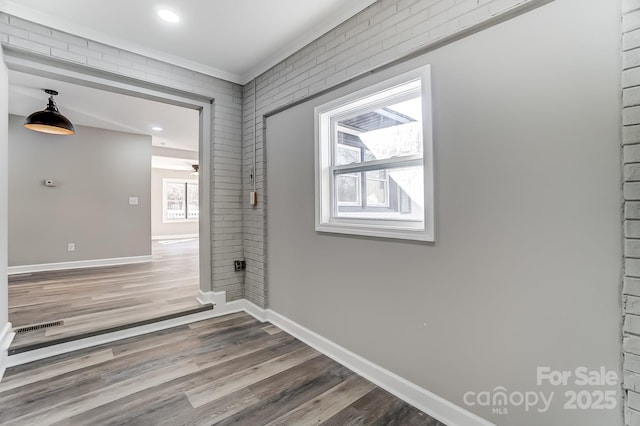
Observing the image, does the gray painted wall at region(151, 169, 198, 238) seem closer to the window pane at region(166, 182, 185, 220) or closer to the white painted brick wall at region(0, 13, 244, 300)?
the window pane at region(166, 182, 185, 220)

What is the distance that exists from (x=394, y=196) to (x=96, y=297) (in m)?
3.93

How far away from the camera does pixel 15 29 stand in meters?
Answer: 2.29

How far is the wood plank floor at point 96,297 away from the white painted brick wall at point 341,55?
103cm

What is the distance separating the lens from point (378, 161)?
2.18m

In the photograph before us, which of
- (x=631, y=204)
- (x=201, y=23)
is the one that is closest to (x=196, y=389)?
(x=631, y=204)

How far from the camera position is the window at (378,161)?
1.89 m

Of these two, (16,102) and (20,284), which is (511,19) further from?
(20,284)

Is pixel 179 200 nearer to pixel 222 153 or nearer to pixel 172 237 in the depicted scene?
pixel 172 237

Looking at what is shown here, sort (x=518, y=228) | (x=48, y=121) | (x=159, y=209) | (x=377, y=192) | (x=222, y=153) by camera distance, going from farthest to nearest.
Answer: (x=159, y=209) < (x=48, y=121) < (x=222, y=153) < (x=377, y=192) < (x=518, y=228)

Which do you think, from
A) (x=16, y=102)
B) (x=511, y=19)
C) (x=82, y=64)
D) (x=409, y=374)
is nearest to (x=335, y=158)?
(x=511, y=19)

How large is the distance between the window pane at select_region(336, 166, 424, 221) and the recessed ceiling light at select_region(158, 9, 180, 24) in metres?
1.99

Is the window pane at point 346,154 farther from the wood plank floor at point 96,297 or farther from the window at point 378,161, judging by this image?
the wood plank floor at point 96,297

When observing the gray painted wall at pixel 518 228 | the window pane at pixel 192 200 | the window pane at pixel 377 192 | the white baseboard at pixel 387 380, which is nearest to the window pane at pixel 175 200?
the window pane at pixel 192 200

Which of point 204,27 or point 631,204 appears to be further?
point 204,27
